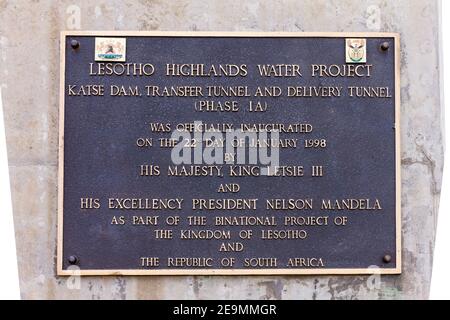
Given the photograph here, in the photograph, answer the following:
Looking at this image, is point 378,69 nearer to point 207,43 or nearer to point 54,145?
point 207,43

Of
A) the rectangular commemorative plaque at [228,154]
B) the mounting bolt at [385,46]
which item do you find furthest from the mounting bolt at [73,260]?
the mounting bolt at [385,46]

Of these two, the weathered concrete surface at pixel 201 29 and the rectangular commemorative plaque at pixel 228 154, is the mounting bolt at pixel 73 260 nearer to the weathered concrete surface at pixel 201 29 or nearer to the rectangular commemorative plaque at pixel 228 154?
the rectangular commemorative plaque at pixel 228 154

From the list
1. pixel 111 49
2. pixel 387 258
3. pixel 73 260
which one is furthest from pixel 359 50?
pixel 73 260

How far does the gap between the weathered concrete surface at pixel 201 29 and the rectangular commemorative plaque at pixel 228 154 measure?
0.36ft

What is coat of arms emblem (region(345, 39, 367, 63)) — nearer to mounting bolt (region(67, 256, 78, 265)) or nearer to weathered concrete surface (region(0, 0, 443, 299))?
weathered concrete surface (region(0, 0, 443, 299))

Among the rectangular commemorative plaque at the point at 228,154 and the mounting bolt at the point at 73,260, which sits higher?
the rectangular commemorative plaque at the point at 228,154

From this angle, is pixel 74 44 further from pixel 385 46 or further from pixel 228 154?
pixel 385 46

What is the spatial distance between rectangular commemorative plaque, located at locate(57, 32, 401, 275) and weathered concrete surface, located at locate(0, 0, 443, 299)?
11cm

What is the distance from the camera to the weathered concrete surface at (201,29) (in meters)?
8.46

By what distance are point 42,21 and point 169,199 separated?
1921mm

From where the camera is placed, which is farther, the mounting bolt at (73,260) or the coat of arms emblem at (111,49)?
the coat of arms emblem at (111,49)
